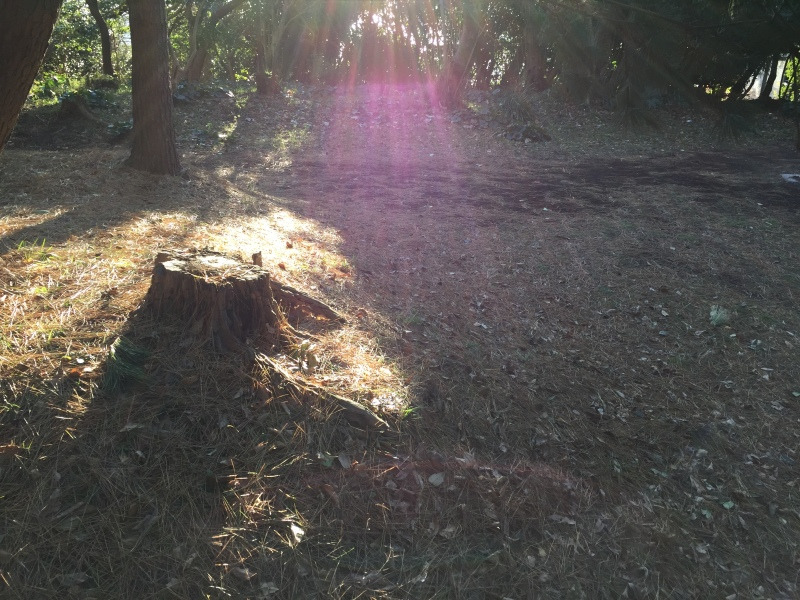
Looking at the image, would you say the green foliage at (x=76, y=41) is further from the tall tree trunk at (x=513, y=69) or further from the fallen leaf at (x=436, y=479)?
the fallen leaf at (x=436, y=479)

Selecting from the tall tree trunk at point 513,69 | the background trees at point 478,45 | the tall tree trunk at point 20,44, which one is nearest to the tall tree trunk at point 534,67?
the background trees at point 478,45

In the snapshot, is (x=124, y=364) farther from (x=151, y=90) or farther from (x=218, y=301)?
(x=151, y=90)

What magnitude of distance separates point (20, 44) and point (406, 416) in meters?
2.61

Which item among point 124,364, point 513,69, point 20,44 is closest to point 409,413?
point 124,364

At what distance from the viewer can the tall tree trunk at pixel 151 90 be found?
19.9 feet

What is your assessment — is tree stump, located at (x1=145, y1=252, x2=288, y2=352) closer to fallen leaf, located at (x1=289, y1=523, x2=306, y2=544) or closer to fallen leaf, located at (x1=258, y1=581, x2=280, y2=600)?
fallen leaf, located at (x1=289, y1=523, x2=306, y2=544)

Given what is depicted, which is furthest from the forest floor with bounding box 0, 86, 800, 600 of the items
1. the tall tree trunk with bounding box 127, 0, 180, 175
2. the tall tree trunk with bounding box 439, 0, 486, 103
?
the tall tree trunk with bounding box 439, 0, 486, 103

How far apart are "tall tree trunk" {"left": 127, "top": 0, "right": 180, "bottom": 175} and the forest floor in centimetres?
30

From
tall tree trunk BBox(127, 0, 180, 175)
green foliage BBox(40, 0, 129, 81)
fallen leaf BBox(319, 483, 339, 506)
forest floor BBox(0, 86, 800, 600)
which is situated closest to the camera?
forest floor BBox(0, 86, 800, 600)

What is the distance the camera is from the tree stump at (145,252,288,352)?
288 cm

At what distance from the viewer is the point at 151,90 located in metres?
6.23

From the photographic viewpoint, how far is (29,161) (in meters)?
6.66

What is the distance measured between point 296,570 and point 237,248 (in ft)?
9.27

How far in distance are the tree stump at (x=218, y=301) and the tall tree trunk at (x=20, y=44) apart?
3.41 feet
